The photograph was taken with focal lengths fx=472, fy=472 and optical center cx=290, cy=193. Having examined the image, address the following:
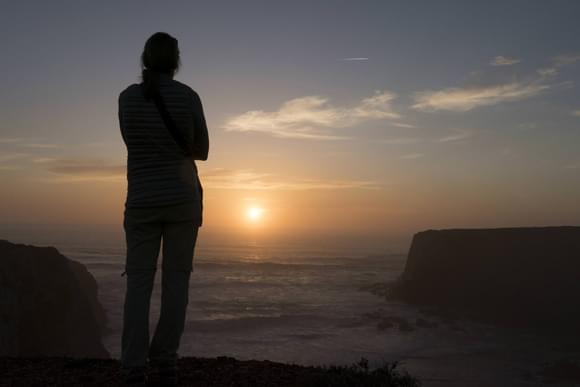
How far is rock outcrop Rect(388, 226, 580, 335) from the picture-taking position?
126 feet

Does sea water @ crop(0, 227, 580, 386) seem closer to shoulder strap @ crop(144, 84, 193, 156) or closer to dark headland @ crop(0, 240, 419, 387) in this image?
dark headland @ crop(0, 240, 419, 387)

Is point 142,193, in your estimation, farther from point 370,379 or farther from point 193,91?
point 370,379

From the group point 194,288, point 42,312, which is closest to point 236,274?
point 194,288

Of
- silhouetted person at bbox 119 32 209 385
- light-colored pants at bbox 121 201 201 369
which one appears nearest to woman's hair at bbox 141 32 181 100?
silhouetted person at bbox 119 32 209 385

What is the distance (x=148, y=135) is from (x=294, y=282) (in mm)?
57497

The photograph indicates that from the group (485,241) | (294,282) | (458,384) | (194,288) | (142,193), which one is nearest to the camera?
(142,193)

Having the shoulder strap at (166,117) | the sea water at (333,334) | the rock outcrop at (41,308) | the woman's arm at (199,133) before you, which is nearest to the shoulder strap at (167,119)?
the shoulder strap at (166,117)

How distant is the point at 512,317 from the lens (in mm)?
38656

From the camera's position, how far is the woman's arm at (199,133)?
123 inches

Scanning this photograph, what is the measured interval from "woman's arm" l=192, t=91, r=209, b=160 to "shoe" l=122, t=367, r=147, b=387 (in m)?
1.49

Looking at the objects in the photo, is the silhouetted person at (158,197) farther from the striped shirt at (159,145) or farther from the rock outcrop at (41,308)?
the rock outcrop at (41,308)

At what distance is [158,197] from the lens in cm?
300

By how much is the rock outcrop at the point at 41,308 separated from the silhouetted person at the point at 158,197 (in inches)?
525

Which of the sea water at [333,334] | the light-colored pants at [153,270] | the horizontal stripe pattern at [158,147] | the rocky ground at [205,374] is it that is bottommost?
the sea water at [333,334]
